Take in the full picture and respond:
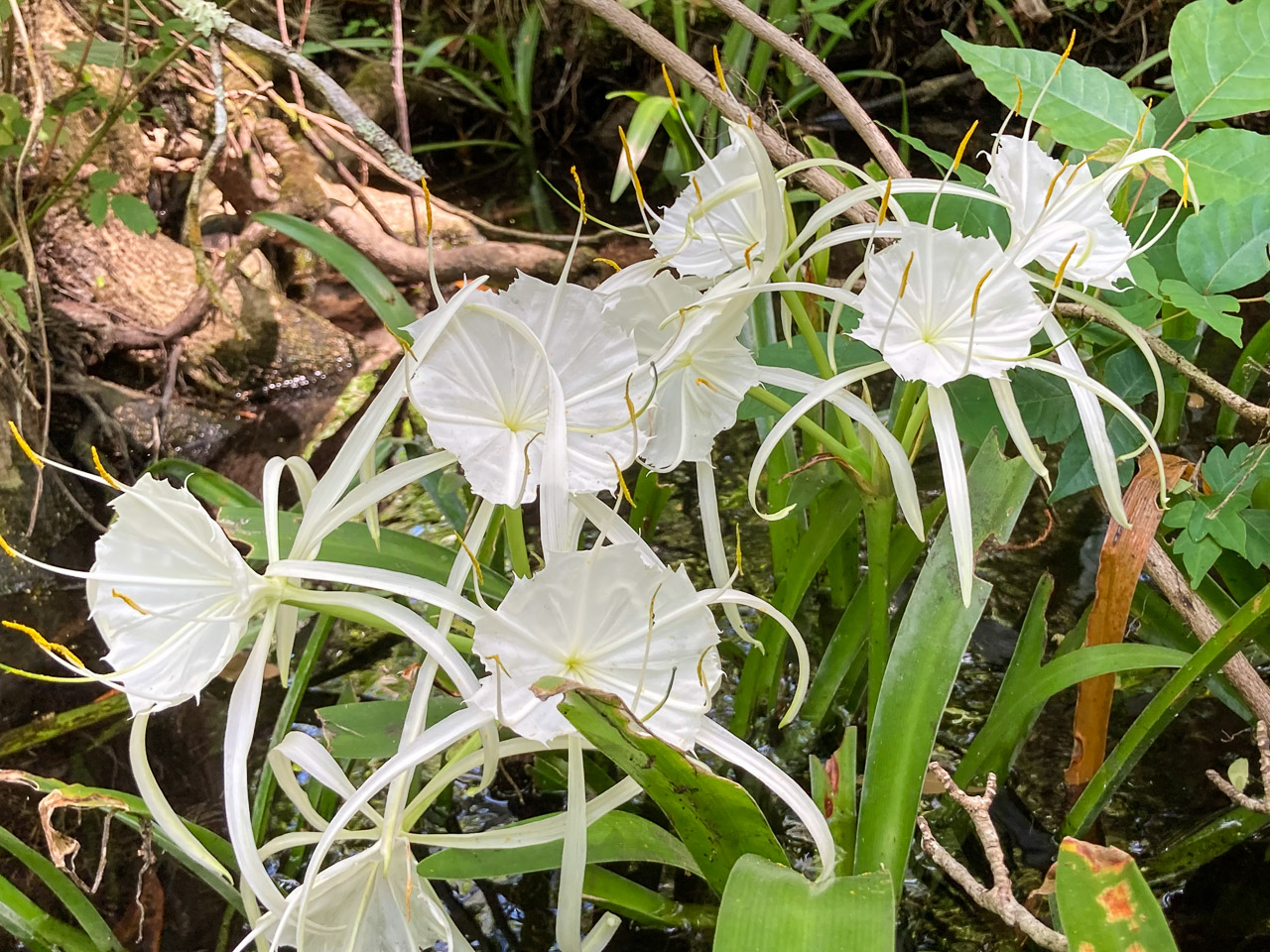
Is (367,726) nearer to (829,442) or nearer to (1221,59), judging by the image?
(829,442)

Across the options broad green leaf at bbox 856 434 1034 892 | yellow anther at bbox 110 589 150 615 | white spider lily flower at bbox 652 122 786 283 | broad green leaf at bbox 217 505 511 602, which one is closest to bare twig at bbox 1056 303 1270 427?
broad green leaf at bbox 856 434 1034 892

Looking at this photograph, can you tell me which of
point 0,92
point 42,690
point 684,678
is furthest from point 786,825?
point 0,92

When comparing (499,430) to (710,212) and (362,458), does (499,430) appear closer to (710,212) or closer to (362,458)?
(362,458)

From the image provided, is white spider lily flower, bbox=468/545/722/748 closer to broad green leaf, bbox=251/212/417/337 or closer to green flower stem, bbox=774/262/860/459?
green flower stem, bbox=774/262/860/459

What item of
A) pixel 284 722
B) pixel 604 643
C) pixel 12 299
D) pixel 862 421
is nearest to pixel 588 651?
pixel 604 643

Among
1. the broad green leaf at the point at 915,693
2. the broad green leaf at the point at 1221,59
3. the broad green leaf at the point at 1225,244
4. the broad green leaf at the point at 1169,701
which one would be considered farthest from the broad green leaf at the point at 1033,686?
the broad green leaf at the point at 1221,59
